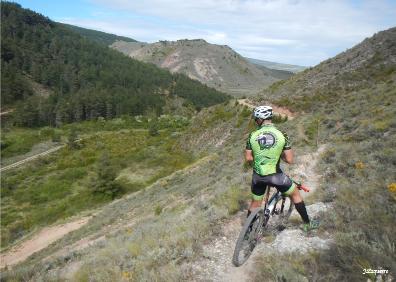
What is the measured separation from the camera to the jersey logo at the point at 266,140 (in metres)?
6.27

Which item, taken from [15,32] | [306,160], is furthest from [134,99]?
[306,160]

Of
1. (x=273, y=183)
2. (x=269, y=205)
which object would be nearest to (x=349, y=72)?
(x=269, y=205)

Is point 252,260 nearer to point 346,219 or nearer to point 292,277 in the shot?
point 292,277

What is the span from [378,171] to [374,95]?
16853 mm

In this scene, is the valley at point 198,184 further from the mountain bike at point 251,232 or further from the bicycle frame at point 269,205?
the bicycle frame at point 269,205

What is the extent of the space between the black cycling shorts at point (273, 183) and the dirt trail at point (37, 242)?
19837 millimetres

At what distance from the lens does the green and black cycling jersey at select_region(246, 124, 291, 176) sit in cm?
628

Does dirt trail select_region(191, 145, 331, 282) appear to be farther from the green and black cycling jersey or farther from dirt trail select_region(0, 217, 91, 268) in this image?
dirt trail select_region(0, 217, 91, 268)

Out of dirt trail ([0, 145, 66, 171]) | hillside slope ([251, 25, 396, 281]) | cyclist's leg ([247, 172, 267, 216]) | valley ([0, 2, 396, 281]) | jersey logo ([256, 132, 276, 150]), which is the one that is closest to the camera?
hillside slope ([251, 25, 396, 281])

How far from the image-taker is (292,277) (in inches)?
216

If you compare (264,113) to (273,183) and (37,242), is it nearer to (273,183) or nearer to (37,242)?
(273,183)

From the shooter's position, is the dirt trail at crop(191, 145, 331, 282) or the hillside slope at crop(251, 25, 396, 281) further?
the dirt trail at crop(191, 145, 331, 282)

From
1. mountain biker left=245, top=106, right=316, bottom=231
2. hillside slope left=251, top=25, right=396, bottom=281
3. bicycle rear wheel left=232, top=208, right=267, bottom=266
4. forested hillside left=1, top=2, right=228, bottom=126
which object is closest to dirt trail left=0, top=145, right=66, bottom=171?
forested hillside left=1, top=2, right=228, bottom=126

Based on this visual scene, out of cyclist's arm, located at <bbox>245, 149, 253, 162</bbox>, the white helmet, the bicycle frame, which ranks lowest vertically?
the bicycle frame
